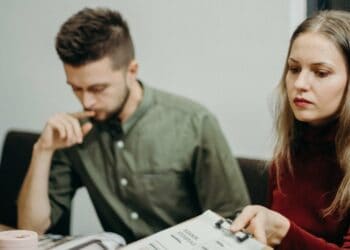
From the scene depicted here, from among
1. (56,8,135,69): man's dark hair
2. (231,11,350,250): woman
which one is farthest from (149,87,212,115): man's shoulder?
(231,11,350,250): woman

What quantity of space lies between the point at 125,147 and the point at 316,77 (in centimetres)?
51

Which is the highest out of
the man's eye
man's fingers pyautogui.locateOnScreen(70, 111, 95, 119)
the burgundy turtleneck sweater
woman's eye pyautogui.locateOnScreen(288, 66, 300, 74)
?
woman's eye pyautogui.locateOnScreen(288, 66, 300, 74)

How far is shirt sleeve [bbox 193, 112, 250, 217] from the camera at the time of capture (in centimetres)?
133

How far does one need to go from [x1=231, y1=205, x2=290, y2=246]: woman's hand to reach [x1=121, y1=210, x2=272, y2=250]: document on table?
0.09 feet

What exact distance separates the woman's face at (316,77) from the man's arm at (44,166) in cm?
52

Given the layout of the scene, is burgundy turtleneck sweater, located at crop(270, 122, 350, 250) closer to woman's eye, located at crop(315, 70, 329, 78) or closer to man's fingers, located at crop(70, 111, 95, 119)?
woman's eye, located at crop(315, 70, 329, 78)

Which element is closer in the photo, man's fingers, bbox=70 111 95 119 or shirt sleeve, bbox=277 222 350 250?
shirt sleeve, bbox=277 222 350 250

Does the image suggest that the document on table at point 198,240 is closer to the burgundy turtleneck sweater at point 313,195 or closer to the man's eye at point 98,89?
the burgundy turtleneck sweater at point 313,195

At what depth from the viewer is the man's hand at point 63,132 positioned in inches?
54.1

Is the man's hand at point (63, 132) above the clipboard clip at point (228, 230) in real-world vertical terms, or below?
above

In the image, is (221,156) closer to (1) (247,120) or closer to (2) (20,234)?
(1) (247,120)

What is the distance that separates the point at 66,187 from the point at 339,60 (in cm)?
74

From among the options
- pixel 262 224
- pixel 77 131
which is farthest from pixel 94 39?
pixel 262 224

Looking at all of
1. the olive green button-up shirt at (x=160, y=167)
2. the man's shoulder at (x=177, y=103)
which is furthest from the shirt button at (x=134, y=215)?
the man's shoulder at (x=177, y=103)
